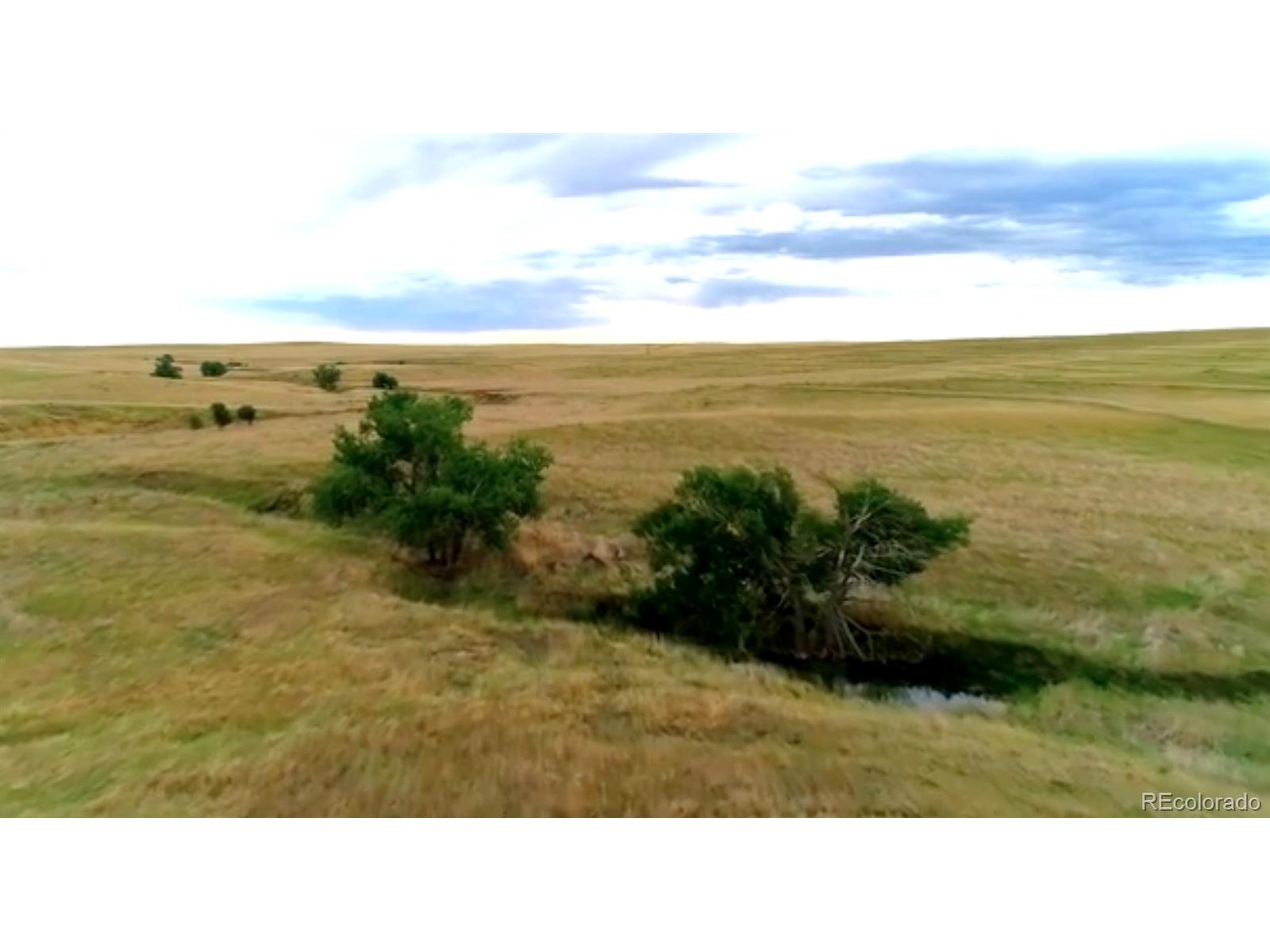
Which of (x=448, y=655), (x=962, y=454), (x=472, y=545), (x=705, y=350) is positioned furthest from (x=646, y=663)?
(x=705, y=350)

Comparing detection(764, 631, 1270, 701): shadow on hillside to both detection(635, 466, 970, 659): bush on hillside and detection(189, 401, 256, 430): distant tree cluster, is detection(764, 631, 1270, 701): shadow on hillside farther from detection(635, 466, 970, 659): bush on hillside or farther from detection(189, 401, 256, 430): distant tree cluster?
detection(189, 401, 256, 430): distant tree cluster

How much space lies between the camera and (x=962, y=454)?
2169cm

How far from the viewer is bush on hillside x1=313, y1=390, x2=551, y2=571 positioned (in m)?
17.2

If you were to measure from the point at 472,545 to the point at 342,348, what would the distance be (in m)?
46.1

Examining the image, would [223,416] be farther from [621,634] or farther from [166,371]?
[621,634]

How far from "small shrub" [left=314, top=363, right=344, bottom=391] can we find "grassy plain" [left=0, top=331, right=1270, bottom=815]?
8276 millimetres

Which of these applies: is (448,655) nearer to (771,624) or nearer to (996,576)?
(771,624)

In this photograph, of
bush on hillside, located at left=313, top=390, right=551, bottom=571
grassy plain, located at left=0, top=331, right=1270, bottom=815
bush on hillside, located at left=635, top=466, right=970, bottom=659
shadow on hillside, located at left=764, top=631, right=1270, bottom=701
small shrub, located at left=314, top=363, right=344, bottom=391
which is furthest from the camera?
small shrub, located at left=314, top=363, right=344, bottom=391

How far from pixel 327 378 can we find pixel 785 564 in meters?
27.5

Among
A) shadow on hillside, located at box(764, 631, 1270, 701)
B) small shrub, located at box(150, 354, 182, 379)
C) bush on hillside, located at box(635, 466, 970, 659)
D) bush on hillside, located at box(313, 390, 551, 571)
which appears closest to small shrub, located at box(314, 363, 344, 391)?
small shrub, located at box(150, 354, 182, 379)

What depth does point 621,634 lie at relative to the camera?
14484mm

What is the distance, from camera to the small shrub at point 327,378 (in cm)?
3634

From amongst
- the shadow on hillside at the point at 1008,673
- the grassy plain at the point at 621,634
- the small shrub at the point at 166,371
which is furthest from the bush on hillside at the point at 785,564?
the small shrub at the point at 166,371

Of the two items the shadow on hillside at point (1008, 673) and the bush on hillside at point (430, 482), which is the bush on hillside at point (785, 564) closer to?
the shadow on hillside at point (1008, 673)
